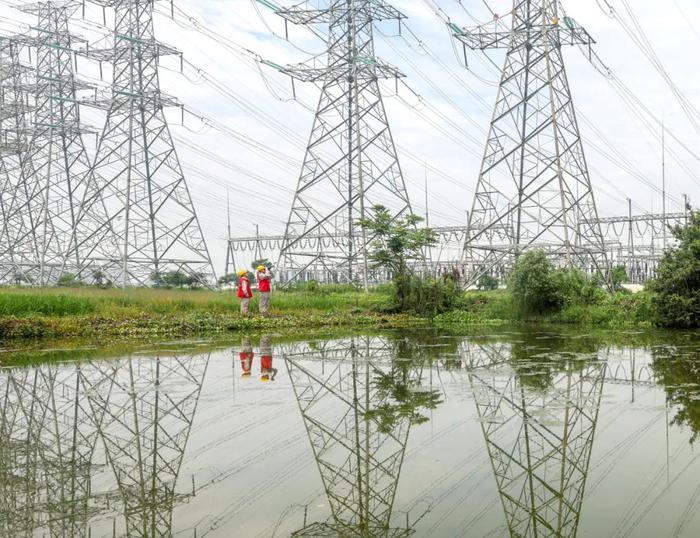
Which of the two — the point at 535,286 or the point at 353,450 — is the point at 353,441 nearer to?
the point at 353,450

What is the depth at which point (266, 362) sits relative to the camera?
12.9 meters

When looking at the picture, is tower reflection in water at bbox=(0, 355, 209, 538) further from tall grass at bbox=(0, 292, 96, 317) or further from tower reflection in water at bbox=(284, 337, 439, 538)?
tall grass at bbox=(0, 292, 96, 317)

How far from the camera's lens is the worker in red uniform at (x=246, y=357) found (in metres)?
11.8

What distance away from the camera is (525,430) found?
7031mm

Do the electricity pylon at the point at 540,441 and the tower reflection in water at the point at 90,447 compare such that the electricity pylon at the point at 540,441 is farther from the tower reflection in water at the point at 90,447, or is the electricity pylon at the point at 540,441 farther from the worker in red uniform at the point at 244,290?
the worker in red uniform at the point at 244,290

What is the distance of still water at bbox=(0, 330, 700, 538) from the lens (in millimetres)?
4719

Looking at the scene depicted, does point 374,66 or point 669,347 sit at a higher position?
point 374,66

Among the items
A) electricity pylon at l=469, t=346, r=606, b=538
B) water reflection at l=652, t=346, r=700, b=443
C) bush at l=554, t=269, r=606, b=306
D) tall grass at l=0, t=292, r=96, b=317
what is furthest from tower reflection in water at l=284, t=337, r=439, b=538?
bush at l=554, t=269, r=606, b=306

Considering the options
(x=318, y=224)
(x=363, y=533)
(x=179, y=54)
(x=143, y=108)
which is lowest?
(x=363, y=533)

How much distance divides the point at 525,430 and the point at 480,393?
217 centimetres

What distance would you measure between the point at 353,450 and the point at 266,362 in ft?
21.7

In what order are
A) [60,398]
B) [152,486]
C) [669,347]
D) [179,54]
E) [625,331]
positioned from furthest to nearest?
[179,54] < [625,331] < [669,347] < [60,398] < [152,486]

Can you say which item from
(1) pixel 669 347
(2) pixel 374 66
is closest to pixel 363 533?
(1) pixel 669 347

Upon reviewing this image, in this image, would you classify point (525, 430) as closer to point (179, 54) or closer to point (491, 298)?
point (491, 298)
